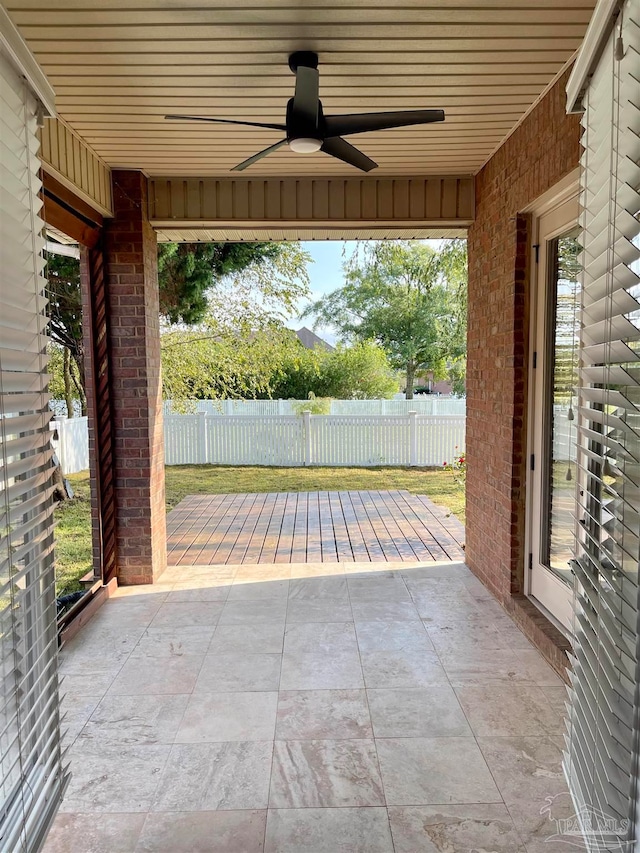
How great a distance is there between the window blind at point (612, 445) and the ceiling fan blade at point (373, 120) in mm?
1300

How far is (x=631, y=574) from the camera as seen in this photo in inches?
38.3

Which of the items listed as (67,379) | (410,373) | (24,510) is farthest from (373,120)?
(410,373)

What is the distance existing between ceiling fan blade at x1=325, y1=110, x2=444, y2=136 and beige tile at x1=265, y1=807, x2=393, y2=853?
2.72 m

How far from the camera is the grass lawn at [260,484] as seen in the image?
6203 mm

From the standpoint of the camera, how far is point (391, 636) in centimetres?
320

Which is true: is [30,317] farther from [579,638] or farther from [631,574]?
[579,638]

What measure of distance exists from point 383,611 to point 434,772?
1507mm

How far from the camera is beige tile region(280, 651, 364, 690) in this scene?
268 cm

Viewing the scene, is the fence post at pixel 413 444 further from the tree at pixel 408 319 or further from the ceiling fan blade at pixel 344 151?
the ceiling fan blade at pixel 344 151

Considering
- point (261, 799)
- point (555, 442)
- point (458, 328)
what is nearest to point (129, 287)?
point (555, 442)

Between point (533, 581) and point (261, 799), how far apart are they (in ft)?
6.94

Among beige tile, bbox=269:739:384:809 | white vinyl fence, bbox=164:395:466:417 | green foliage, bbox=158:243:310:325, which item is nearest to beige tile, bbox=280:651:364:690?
beige tile, bbox=269:739:384:809

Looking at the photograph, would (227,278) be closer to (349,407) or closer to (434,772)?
(349,407)

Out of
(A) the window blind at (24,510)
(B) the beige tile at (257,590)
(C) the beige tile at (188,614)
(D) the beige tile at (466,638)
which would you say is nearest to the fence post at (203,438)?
(B) the beige tile at (257,590)
